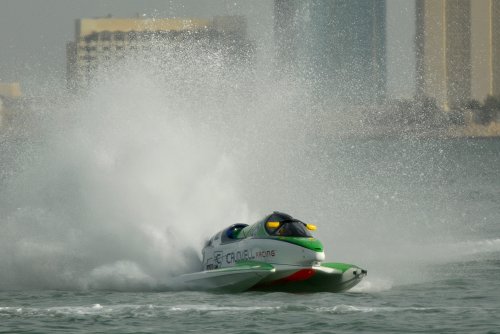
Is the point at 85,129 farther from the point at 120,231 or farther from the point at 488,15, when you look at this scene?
the point at 488,15

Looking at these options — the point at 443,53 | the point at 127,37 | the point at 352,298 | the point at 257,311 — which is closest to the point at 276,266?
the point at 352,298

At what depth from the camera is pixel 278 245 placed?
23984 millimetres

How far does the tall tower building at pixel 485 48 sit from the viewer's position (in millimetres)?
175375

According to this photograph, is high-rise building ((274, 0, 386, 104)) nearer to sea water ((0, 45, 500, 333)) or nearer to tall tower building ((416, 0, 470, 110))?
tall tower building ((416, 0, 470, 110))

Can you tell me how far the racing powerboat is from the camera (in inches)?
931

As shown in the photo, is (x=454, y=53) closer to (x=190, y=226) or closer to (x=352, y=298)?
(x=190, y=226)

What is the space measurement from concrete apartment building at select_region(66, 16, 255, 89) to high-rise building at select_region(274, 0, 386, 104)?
37604 mm

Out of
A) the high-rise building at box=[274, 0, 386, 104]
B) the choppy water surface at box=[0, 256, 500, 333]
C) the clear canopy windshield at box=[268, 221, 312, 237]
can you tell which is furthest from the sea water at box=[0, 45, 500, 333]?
the high-rise building at box=[274, 0, 386, 104]

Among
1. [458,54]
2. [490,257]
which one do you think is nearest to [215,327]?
[490,257]

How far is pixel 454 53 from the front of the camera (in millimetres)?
179250

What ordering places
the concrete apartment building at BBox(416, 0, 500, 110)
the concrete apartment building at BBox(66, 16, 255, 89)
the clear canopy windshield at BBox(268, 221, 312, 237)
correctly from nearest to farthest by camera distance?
the clear canopy windshield at BBox(268, 221, 312, 237) < the concrete apartment building at BBox(66, 16, 255, 89) < the concrete apartment building at BBox(416, 0, 500, 110)

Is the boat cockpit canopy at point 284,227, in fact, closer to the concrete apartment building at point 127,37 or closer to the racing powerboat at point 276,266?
the racing powerboat at point 276,266

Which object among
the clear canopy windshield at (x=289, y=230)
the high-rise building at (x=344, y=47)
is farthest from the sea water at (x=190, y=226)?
the high-rise building at (x=344, y=47)

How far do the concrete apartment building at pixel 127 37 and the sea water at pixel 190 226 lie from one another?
12695 mm
